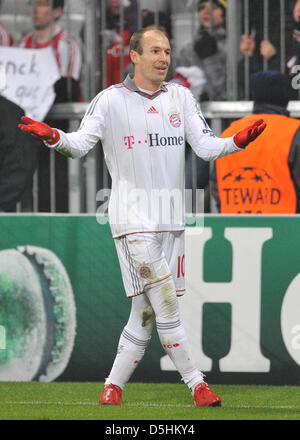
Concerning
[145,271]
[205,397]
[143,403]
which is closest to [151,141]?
[145,271]

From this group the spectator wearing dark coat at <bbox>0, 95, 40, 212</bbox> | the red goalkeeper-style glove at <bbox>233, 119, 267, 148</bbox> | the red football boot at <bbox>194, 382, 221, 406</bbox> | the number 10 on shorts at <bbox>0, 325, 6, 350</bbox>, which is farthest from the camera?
the spectator wearing dark coat at <bbox>0, 95, 40, 212</bbox>

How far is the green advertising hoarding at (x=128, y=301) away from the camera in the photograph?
758cm

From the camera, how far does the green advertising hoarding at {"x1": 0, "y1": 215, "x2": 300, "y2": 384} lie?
758 cm

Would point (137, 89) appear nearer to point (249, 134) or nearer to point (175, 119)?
point (175, 119)

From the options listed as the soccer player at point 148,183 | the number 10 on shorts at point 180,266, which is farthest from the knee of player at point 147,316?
the number 10 on shorts at point 180,266

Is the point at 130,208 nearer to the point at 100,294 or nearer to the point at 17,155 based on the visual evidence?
the point at 100,294

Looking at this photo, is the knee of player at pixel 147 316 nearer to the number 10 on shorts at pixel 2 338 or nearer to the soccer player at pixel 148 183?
the soccer player at pixel 148 183

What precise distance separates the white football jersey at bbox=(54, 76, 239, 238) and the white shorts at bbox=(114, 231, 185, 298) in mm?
53

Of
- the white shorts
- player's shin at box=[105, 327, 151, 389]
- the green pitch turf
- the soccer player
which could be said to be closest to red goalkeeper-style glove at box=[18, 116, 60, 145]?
the soccer player

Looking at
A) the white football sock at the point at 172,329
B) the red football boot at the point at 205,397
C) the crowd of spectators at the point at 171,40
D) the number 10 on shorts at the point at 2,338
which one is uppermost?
the crowd of spectators at the point at 171,40

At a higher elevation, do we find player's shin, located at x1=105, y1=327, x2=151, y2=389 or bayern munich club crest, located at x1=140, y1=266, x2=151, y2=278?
bayern munich club crest, located at x1=140, y1=266, x2=151, y2=278

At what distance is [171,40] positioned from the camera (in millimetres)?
9742

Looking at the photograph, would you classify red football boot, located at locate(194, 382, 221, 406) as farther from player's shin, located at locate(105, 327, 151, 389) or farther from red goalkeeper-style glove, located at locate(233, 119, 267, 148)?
red goalkeeper-style glove, located at locate(233, 119, 267, 148)
